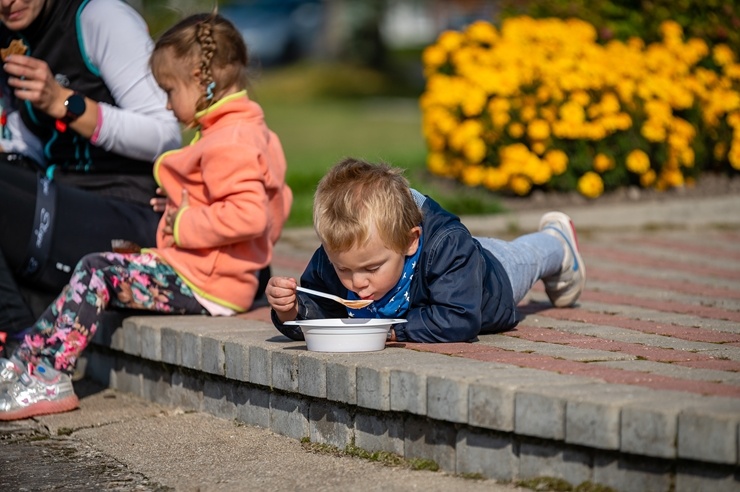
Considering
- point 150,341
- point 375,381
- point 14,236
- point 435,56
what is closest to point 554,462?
point 375,381

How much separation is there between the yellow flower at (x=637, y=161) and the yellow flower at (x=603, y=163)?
12 cm

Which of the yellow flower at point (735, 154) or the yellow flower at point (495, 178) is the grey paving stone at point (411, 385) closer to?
the yellow flower at point (495, 178)

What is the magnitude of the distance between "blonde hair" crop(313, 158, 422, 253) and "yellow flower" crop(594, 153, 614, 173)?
161 inches

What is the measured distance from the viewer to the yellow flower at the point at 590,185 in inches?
292

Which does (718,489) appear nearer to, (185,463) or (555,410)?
(555,410)

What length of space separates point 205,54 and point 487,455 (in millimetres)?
1923

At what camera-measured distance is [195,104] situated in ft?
13.9

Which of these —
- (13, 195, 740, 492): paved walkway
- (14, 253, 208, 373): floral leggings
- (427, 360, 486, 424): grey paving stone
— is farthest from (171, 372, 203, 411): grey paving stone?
(427, 360, 486, 424): grey paving stone

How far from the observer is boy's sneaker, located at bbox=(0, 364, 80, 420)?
157 inches

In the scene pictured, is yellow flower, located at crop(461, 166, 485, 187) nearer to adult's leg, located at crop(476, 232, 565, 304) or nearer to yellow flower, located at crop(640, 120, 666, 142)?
yellow flower, located at crop(640, 120, 666, 142)

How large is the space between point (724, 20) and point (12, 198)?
19.0ft

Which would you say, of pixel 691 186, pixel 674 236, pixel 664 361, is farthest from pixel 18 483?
pixel 691 186

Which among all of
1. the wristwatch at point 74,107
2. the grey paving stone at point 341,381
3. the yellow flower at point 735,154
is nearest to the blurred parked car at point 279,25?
the yellow flower at point 735,154

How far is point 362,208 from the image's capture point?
343 cm
